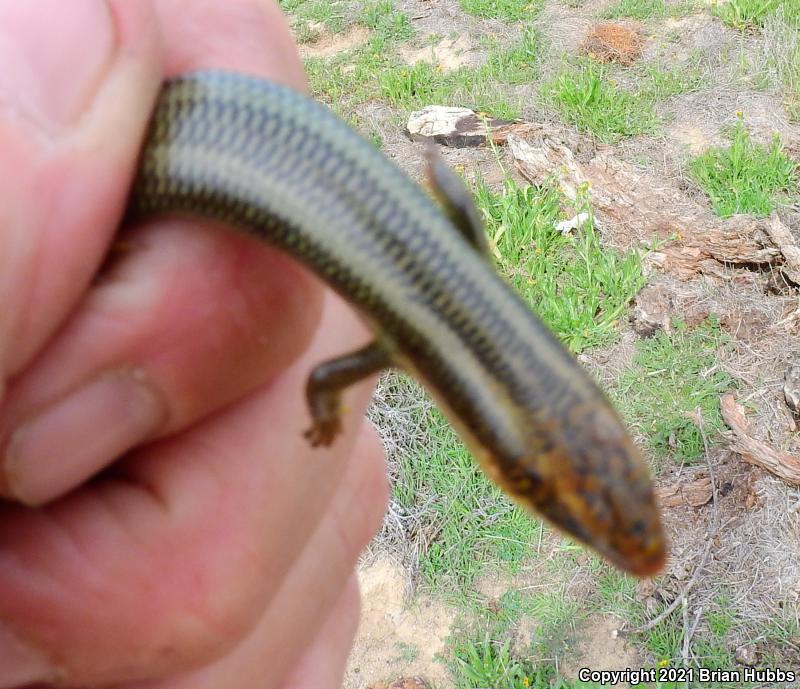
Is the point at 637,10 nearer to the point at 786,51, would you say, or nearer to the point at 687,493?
the point at 786,51

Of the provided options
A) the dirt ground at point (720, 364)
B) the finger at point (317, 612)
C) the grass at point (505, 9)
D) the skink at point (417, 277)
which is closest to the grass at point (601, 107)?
the dirt ground at point (720, 364)

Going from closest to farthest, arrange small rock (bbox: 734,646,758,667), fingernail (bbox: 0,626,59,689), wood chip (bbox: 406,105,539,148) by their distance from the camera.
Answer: fingernail (bbox: 0,626,59,689), small rock (bbox: 734,646,758,667), wood chip (bbox: 406,105,539,148)

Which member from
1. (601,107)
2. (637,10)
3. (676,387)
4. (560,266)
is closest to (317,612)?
(676,387)

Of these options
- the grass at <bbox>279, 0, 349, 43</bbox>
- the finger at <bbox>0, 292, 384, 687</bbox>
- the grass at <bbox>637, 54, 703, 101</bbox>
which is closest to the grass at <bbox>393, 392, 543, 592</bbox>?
the finger at <bbox>0, 292, 384, 687</bbox>

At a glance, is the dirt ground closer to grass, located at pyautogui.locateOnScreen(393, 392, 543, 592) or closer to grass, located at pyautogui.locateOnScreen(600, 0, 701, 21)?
grass, located at pyautogui.locateOnScreen(393, 392, 543, 592)

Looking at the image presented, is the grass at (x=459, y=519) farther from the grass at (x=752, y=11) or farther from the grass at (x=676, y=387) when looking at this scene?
the grass at (x=752, y=11)

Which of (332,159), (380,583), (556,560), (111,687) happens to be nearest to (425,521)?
(380,583)

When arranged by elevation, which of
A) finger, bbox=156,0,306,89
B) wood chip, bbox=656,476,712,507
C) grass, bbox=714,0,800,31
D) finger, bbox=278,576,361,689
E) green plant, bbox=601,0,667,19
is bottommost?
wood chip, bbox=656,476,712,507
